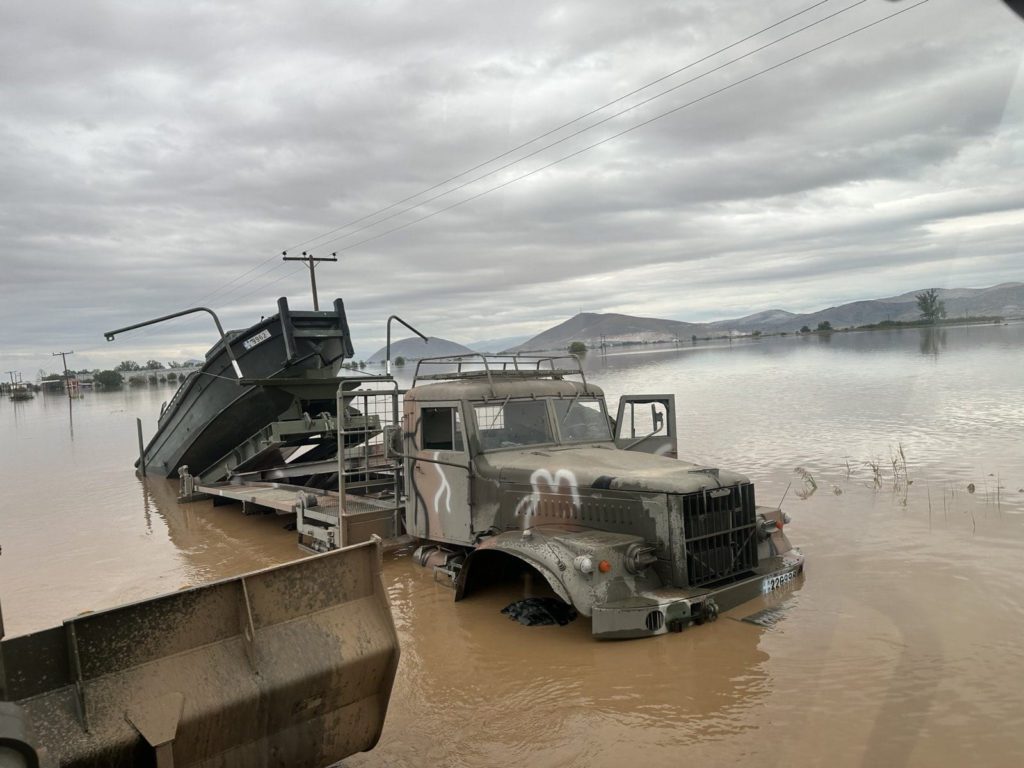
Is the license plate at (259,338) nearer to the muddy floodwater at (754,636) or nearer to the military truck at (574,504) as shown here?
the muddy floodwater at (754,636)

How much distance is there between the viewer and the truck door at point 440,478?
23.5 ft

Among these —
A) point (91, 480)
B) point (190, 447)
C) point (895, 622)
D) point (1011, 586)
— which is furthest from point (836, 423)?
point (91, 480)

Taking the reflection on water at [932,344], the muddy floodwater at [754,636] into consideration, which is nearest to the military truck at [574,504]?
the muddy floodwater at [754,636]

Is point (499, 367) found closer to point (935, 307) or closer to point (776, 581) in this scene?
point (776, 581)

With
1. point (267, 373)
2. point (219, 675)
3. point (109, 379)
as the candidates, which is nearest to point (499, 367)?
point (219, 675)

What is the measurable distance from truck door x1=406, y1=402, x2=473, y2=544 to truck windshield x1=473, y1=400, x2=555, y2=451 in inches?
8.7

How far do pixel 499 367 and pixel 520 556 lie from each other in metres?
2.76

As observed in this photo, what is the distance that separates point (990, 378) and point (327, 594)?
99.4 ft

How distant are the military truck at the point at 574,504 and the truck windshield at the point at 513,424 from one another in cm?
1

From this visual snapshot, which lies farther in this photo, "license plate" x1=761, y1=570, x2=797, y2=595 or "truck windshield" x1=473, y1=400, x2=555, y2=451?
"truck windshield" x1=473, y1=400, x2=555, y2=451

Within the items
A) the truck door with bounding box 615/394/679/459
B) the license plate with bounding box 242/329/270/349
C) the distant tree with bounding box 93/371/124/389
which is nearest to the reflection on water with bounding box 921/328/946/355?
the truck door with bounding box 615/394/679/459

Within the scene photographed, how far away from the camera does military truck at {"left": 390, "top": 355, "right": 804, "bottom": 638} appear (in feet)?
18.6

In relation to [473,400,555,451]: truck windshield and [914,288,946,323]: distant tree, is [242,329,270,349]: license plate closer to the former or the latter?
[473,400,555,451]: truck windshield

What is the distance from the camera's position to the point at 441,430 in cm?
757
